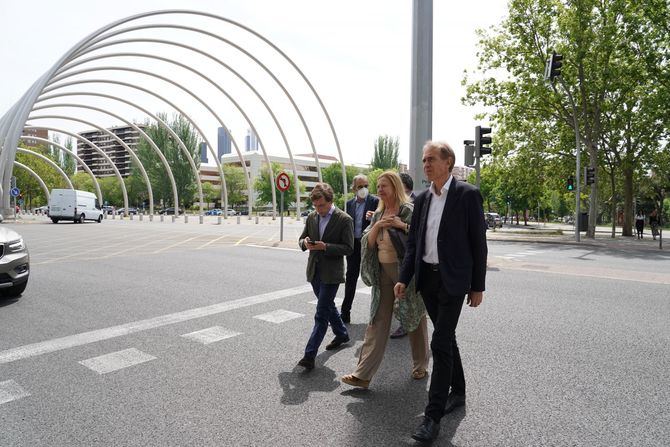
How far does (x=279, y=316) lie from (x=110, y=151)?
15045cm

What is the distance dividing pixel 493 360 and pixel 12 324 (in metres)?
5.50

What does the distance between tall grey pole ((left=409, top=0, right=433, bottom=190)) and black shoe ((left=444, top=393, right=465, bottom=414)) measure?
5973mm

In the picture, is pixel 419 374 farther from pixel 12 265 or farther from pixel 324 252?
pixel 12 265

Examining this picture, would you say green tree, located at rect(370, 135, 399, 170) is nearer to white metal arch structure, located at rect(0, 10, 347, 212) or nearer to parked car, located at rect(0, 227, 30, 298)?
white metal arch structure, located at rect(0, 10, 347, 212)

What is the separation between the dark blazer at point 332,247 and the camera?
13.4ft

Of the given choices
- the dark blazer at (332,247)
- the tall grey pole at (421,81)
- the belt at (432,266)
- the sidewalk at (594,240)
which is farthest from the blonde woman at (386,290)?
the sidewalk at (594,240)

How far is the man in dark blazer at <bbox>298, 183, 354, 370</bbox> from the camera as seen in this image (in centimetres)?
402

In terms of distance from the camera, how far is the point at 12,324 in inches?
215

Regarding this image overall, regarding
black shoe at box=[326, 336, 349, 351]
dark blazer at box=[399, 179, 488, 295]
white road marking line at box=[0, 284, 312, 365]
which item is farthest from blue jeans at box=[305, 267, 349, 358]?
white road marking line at box=[0, 284, 312, 365]

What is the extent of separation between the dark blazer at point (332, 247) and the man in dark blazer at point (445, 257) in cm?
113

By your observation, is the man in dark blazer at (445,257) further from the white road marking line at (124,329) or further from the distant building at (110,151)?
the distant building at (110,151)

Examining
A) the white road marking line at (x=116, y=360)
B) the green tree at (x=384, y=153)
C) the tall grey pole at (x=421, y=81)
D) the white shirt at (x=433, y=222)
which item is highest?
the green tree at (x=384, y=153)

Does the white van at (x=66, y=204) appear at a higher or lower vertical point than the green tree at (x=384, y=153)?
lower

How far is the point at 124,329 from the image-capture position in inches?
206
